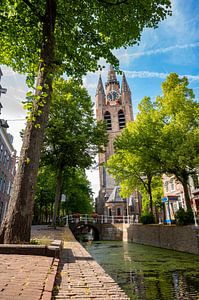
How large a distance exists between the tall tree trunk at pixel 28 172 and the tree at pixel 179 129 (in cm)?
1085

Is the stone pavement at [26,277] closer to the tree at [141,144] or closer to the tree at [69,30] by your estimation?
the tree at [69,30]

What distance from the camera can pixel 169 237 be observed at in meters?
16.9

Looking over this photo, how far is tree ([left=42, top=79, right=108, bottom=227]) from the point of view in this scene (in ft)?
59.5

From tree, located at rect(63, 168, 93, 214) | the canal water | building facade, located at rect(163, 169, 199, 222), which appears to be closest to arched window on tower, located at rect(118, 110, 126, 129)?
tree, located at rect(63, 168, 93, 214)

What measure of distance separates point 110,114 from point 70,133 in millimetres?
44410

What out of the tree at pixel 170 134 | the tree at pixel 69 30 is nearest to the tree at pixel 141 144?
the tree at pixel 170 134

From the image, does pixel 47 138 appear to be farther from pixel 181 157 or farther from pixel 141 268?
pixel 141 268

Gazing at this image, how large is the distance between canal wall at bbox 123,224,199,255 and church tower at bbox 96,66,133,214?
25351 millimetres

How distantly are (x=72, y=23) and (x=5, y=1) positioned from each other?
247 cm

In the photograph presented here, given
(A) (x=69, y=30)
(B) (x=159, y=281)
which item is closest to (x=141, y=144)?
(A) (x=69, y=30)

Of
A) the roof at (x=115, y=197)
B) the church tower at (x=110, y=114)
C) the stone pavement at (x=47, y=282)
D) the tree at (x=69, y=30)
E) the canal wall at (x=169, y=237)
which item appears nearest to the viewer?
the stone pavement at (x=47, y=282)

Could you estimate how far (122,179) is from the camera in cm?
2430

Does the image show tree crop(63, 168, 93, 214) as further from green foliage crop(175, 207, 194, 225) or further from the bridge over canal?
green foliage crop(175, 207, 194, 225)

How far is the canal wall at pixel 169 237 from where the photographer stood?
13633mm
